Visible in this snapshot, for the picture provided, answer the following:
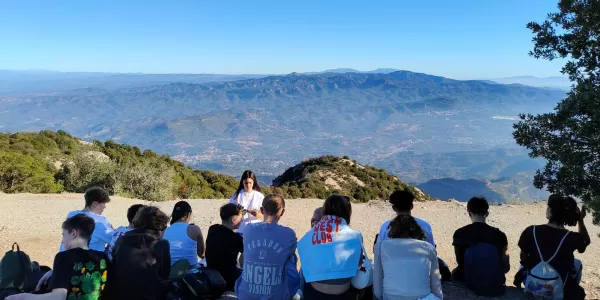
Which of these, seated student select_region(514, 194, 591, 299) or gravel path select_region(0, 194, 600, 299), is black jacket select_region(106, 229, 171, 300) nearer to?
seated student select_region(514, 194, 591, 299)

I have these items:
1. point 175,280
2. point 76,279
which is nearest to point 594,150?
point 175,280

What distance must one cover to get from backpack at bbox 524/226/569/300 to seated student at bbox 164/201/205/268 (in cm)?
388

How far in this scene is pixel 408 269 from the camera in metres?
3.88

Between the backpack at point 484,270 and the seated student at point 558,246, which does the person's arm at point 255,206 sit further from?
the seated student at point 558,246

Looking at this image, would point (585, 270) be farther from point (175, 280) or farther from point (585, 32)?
point (175, 280)

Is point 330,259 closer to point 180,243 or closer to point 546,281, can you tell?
point 180,243

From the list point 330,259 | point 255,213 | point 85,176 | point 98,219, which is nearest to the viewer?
point 330,259

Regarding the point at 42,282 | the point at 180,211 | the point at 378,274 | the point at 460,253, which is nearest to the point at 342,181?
the point at 460,253

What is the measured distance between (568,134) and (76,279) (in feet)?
17.1

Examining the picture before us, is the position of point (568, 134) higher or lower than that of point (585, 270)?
higher

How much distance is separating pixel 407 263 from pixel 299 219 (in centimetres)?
917

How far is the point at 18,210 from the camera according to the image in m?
12.0

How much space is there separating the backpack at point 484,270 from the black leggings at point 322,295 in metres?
1.70

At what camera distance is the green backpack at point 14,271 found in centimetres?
420
